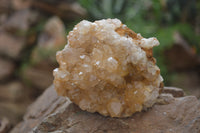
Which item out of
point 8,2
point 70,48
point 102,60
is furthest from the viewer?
point 8,2

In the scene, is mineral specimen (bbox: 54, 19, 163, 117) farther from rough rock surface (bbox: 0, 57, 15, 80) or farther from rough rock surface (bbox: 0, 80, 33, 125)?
rough rock surface (bbox: 0, 57, 15, 80)

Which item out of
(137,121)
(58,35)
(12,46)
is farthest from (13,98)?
(137,121)

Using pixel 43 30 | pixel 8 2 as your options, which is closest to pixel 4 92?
pixel 43 30

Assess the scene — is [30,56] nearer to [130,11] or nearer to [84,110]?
[130,11]

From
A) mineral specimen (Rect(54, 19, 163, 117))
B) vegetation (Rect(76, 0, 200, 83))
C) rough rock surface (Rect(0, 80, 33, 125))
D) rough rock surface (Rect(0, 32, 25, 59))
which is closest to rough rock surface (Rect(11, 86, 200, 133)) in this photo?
mineral specimen (Rect(54, 19, 163, 117))

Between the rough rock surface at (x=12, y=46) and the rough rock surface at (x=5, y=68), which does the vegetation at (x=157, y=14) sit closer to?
the rough rock surface at (x=12, y=46)

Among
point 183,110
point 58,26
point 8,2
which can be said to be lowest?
point 183,110
